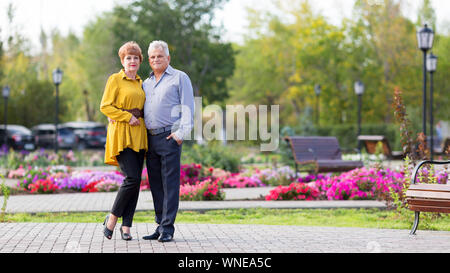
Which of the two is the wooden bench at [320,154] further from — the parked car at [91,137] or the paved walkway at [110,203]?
the parked car at [91,137]

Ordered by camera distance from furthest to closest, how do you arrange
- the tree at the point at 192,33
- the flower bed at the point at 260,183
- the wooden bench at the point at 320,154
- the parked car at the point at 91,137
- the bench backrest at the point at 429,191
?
1. the tree at the point at 192,33
2. the parked car at the point at 91,137
3. the wooden bench at the point at 320,154
4. the flower bed at the point at 260,183
5. the bench backrest at the point at 429,191

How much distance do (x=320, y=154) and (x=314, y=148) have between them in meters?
0.18

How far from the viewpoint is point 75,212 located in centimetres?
923

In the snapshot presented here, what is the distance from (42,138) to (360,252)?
31.8 metres

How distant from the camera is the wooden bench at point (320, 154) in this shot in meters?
13.5

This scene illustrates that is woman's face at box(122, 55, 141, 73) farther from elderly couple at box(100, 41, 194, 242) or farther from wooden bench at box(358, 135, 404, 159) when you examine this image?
wooden bench at box(358, 135, 404, 159)

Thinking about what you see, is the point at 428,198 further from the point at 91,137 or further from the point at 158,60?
the point at 91,137

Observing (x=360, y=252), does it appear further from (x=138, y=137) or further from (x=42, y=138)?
(x=42, y=138)

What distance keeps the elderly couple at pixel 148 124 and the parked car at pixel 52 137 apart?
28339 mm

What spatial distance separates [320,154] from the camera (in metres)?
14.4

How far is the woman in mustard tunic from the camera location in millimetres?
6055

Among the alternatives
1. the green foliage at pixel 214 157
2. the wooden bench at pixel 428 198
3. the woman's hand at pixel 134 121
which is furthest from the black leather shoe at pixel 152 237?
the green foliage at pixel 214 157

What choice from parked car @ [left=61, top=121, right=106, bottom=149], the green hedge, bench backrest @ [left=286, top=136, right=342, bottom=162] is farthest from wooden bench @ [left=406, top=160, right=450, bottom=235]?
parked car @ [left=61, top=121, right=106, bottom=149]

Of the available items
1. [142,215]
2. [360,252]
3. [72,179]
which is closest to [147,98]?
A: [360,252]
